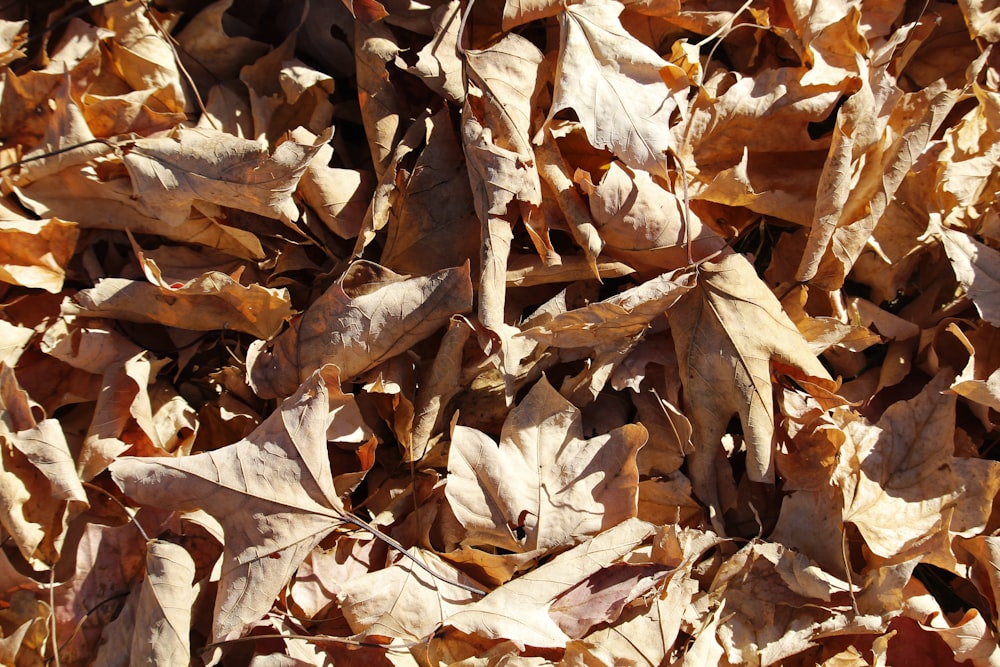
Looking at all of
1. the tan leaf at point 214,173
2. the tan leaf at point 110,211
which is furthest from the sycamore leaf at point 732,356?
the tan leaf at point 110,211

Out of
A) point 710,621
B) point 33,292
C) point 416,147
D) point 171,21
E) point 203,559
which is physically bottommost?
point 710,621

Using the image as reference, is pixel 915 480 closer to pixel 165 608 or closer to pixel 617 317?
pixel 617 317

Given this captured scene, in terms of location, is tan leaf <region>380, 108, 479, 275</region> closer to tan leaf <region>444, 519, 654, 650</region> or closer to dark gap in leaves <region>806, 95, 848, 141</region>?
tan leaf <region>444, 519, 654, 650</region>

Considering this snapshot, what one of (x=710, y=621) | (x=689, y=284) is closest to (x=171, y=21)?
(x=689, y=284)

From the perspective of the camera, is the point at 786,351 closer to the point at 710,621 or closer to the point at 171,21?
the point at 710,621

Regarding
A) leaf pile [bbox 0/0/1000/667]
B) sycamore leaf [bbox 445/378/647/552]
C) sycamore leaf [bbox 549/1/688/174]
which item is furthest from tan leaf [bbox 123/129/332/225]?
sycamore leaf [bbox 445/378/647/552]

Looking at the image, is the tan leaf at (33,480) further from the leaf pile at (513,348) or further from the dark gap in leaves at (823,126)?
the dark gap in leaves at (823,126)
